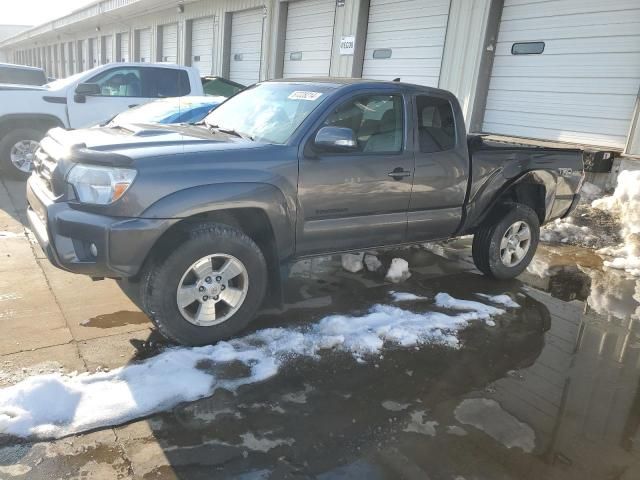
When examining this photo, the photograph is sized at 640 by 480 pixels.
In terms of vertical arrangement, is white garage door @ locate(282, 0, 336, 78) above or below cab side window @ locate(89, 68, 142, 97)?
above

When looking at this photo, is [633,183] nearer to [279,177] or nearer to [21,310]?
[279,177]

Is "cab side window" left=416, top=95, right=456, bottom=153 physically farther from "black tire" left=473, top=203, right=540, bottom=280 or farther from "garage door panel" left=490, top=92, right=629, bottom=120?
"garage door panel" left=490, top=92, right=629, bottom=120

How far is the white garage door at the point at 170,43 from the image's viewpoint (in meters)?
22.4

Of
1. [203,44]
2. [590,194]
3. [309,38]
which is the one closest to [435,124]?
[590,194]

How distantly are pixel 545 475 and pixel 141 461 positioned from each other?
6.48 ft

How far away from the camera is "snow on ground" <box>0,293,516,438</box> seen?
2.72 meters

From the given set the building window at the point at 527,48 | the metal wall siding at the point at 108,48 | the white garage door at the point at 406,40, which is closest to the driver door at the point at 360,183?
the building window at the point at 527,48

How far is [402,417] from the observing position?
9.80 ft

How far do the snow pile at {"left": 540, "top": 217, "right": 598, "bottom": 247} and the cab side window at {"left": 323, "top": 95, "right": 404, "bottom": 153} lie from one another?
13.8 ft

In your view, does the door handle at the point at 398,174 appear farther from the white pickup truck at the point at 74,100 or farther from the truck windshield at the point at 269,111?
the white pickup truck at the point at 74,100

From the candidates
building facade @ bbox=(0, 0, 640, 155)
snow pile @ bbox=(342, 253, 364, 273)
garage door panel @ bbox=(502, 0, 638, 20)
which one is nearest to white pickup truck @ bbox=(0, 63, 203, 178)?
snow pile @ bbox=(342, 253, 364, 273)

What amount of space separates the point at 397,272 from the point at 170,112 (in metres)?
3.94

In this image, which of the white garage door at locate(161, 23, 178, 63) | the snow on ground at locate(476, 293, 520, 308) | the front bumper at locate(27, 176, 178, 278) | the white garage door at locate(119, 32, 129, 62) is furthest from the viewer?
the white garage door at locate(119, 32, 129, 62)

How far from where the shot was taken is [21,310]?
12.9 feet
